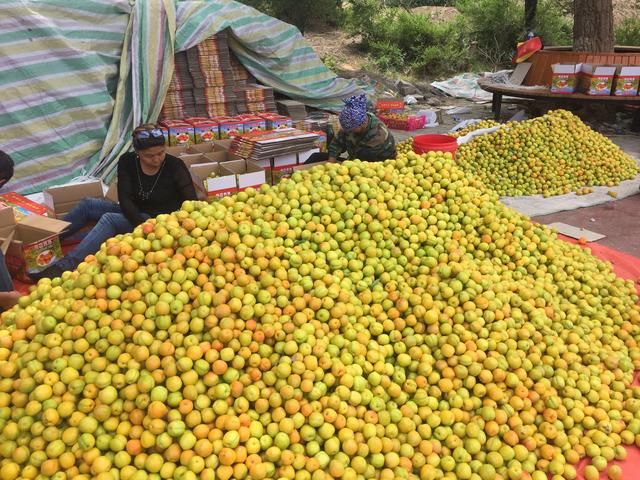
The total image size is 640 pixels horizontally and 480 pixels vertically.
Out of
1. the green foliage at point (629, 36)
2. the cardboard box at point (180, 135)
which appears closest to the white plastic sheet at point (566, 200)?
the cardboard box at point (180, 135)

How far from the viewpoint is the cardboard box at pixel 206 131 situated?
671cm

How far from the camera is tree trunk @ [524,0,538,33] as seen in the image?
14.8m

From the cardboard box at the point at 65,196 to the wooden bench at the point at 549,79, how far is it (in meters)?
7.43

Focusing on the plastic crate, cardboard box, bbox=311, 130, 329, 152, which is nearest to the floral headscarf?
cardboard box, bbox=311, 130, 329, 152

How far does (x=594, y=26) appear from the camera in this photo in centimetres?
917

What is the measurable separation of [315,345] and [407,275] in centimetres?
74

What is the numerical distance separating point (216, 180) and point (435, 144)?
2382 mm

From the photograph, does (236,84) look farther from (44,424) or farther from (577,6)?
(44,424)

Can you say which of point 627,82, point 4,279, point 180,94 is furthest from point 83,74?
point 627,82

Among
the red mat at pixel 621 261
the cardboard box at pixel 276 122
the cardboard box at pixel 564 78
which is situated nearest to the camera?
the red mat at pixel 621 261

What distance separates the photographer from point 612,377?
261 centimetres

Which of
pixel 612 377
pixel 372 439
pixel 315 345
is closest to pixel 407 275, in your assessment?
pixel 315 345

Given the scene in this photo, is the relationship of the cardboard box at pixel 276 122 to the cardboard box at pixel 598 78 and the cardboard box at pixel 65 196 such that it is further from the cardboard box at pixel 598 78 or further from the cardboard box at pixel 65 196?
the cardboard box at pixel 598 78

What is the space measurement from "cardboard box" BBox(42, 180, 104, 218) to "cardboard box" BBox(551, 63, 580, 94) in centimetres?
760
